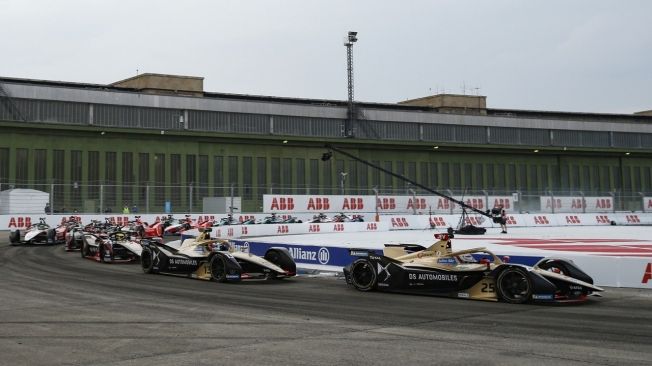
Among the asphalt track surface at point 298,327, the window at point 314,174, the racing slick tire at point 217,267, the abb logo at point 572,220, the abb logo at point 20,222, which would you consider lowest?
the asphalt track surface at point 298,327

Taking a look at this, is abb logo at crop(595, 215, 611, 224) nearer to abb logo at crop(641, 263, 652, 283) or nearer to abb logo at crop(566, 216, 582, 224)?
abb logo at crop(566, 216, 582, 224)

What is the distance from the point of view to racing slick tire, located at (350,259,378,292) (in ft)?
40.7

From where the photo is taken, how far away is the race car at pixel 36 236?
26.0m

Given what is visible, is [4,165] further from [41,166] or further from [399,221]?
[399,221]

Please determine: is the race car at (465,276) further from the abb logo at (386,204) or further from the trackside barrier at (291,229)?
the abb logo at (386,204)

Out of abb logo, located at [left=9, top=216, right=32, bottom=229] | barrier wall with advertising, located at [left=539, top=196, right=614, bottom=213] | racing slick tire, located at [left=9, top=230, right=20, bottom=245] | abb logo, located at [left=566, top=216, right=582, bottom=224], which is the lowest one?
racing slick tire, located at [left=9, top=230, right=20, bottom=245]

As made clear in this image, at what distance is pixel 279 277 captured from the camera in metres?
14.4

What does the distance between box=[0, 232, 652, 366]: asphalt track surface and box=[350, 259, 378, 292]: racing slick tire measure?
0.39 metres

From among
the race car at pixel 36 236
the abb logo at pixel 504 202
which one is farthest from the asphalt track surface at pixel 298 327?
the abb logo at pixel 504 202

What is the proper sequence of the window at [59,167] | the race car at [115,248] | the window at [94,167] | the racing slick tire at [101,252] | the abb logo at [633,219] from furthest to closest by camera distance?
1. the window at [94,167]
2. the window at [59,167]
3. the abb logo at [633,219]
4. the racing slick tire at [101,252]
5. the race car at [115,248]

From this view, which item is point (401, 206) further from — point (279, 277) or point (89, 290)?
point (89, 290)

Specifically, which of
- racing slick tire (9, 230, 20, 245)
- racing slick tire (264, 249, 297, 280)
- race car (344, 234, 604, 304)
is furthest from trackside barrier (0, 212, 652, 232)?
race car (344, 234, 604, 304)

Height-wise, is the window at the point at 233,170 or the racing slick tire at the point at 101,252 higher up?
the window at the point at 233,170

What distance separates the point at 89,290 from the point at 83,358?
6280mm
